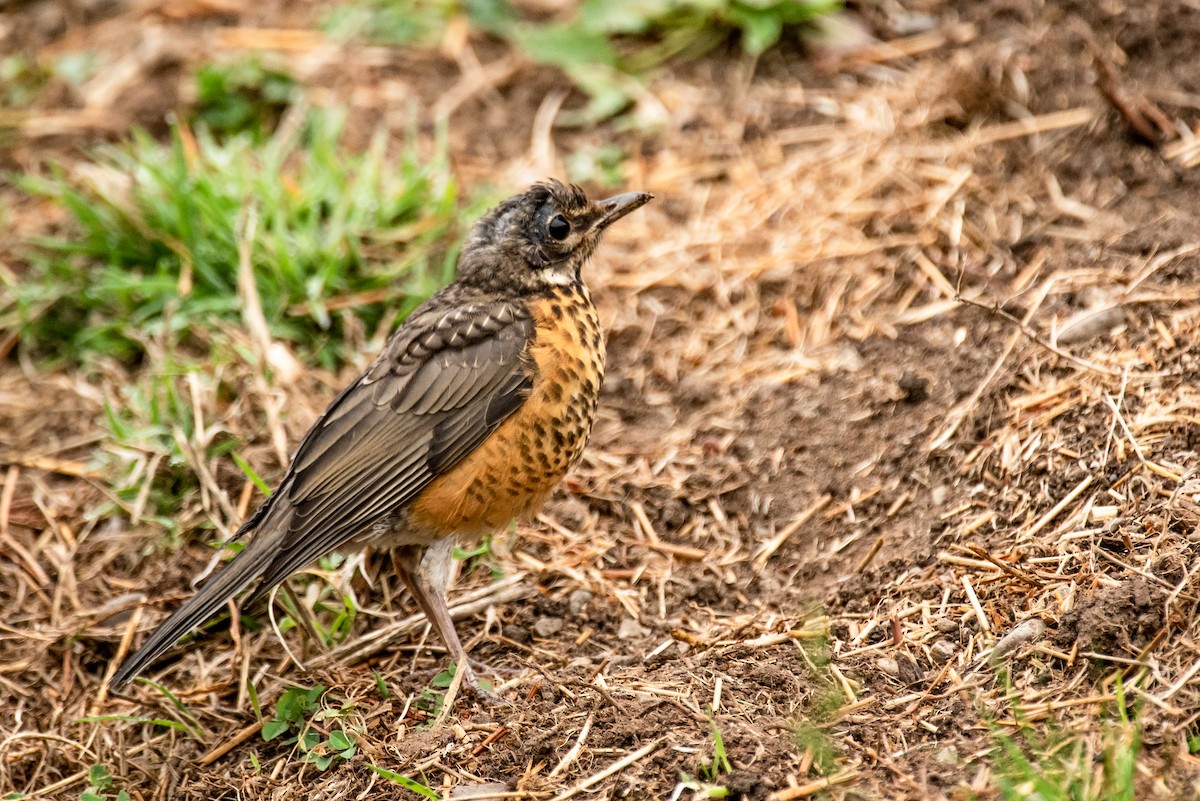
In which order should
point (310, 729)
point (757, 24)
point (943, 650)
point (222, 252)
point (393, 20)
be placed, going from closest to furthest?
point (943, 650) → point (310, 729) → point (222, 252) → point (757, 24) → point (393, 20)

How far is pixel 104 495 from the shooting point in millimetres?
5180

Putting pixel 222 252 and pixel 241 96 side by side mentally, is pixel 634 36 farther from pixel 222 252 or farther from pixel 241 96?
pixel 222 252

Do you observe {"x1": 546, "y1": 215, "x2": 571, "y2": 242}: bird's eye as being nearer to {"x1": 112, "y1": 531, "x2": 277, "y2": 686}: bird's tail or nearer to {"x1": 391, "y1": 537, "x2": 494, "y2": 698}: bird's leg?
{"x1": 391, "y1": 537, "x2": 494, "y2": 698}: bird's leg

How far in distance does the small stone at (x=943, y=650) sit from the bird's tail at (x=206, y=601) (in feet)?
6.91

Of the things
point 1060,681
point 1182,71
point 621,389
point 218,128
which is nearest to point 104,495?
point 621,389

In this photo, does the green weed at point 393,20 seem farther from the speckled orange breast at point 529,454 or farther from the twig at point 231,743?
the twig at point 231,743

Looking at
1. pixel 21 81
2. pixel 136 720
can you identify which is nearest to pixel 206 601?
pixel 136 720

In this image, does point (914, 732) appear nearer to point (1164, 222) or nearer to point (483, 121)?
point (1164, 222)

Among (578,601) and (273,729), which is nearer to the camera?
(273,729)

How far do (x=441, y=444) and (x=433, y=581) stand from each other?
47 cm

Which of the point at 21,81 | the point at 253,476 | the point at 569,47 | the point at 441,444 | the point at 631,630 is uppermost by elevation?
the point at 21,81

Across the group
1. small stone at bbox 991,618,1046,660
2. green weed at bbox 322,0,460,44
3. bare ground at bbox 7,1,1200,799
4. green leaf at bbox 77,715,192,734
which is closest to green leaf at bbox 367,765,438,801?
bare ground at bbox 7,1,1200,799

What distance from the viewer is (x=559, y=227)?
4.90 metres

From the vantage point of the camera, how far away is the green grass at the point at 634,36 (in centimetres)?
706
